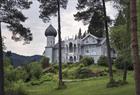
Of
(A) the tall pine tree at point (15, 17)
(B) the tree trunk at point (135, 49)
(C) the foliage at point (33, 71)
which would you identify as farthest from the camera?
(C) the foliage at point (33, 71)

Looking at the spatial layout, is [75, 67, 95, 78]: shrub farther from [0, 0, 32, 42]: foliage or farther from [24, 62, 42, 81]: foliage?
[0, 0, 32, 42]: foliage

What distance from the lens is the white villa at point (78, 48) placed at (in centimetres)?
9569

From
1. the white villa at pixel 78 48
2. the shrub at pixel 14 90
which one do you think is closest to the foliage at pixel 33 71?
the white villa at pixel 78 48

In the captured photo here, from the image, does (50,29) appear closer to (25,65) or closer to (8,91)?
(25,65)

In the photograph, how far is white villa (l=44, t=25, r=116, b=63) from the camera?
95688 mm

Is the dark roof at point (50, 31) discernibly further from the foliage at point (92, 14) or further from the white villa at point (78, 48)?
the foliage at point (92, 14)

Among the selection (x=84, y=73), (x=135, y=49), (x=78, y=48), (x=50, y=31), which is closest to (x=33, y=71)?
(x=84, y=73)

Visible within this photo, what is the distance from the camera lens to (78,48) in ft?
334

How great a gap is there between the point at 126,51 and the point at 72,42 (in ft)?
211

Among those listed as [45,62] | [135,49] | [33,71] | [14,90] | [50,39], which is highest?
[50,39]

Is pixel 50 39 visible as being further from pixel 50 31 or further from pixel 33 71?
pixel 33 71

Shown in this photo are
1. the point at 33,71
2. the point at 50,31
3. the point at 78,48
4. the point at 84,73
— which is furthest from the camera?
the point at 50,31

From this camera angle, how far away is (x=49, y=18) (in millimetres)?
46719

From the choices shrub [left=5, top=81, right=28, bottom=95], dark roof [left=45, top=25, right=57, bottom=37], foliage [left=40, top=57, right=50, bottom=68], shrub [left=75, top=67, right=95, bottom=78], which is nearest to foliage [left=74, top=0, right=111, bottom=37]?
shrub [left=5, top=81, right=28, bottom=95]
